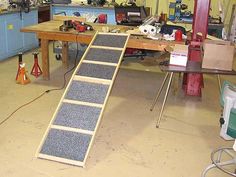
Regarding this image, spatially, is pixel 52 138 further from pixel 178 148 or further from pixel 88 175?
pixel 178 148

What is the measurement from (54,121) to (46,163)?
1.40 ft

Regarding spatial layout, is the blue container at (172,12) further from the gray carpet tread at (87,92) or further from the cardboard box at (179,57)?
the gray carpet tread at (87,92)

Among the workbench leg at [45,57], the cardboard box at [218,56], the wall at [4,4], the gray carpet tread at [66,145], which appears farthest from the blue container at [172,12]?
the gray carpet tread at [66,145]

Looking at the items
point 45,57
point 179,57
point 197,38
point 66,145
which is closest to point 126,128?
point 66,145

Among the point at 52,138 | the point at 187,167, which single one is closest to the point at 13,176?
the point at 52,138

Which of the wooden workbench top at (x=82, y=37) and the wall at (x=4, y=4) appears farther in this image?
the wall at (x=4, y=4)

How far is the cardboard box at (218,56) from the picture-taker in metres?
3.36

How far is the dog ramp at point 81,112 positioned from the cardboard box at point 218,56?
38.4 inches

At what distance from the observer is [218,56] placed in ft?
11.1

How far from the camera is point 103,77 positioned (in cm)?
311

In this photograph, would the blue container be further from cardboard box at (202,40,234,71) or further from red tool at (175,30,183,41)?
cardboard box at (202,40,234,71)

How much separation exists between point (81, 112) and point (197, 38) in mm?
2000

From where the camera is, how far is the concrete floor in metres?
2.61

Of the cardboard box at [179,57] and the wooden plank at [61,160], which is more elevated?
the cardboard box at [179,57]
